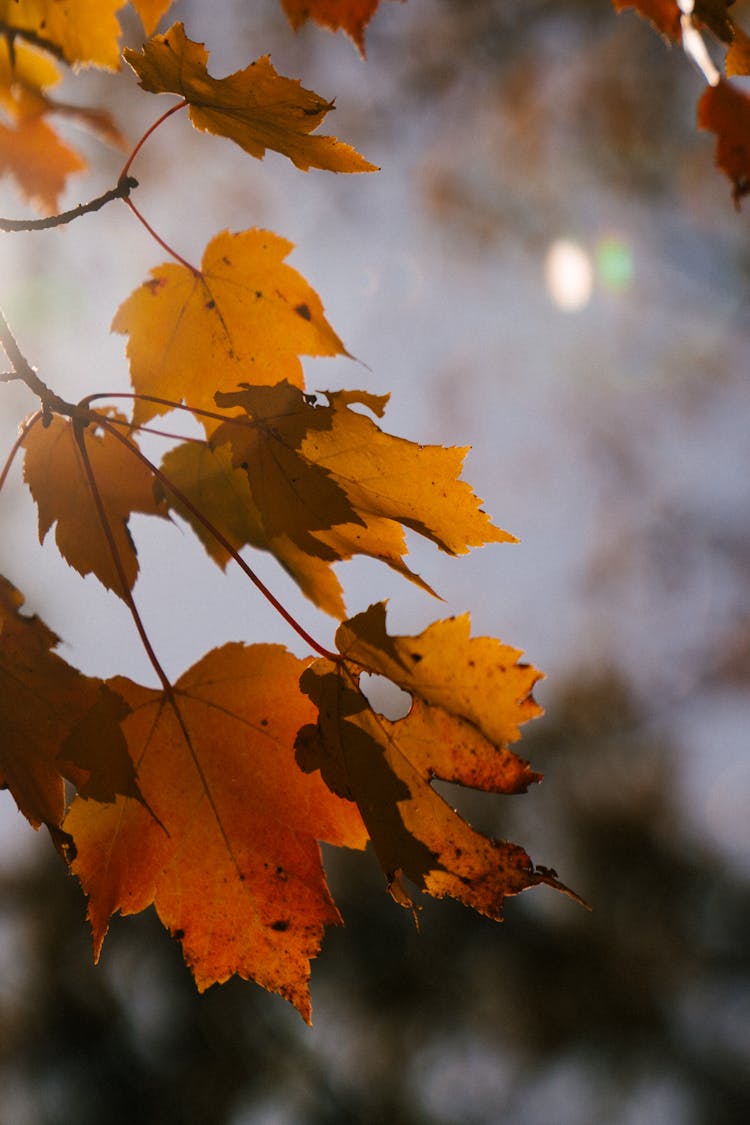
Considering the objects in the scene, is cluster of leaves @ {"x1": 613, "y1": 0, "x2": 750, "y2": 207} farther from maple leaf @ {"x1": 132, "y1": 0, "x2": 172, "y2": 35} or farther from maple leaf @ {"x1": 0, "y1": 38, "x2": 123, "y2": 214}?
maple leaf @ {"x1": 0, "y1": 38, "x2": 123, "y2": 214}

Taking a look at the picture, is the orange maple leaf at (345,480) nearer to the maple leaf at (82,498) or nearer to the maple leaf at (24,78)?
the maple leaf at (82,498)

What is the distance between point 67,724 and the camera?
2.45 ft

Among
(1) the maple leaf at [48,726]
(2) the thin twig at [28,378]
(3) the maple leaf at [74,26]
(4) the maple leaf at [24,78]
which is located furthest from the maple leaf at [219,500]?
(4) the maple leaf at [24,78]

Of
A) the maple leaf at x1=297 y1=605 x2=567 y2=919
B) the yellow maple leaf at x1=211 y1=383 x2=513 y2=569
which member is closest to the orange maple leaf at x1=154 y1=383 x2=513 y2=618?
the yellow maple leaf at x1=211 y1=383 x2=513 y2=569

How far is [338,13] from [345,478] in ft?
1.96

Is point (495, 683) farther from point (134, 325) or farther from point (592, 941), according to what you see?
point (592, 941)

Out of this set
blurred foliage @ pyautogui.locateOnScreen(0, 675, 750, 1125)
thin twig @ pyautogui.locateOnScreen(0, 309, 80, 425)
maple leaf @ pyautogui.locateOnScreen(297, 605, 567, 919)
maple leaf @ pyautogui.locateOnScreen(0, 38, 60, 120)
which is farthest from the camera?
blurred foliage @ pyautogui.locateOnScreen(0, 675, 750, 1125)

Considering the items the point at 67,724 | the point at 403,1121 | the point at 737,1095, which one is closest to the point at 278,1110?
the point at 403,1121

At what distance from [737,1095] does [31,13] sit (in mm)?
11793

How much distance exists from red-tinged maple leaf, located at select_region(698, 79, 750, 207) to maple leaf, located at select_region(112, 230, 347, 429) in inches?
20.4

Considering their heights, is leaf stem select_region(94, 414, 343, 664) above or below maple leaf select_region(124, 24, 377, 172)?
below

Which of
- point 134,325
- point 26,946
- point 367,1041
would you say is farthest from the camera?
point 367,1041

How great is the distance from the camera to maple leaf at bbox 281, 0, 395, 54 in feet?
3.24

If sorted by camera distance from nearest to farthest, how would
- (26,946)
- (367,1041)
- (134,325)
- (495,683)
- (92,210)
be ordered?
(495,683) < (92,210) < (134,325) < (26,946) < (367,1041)
